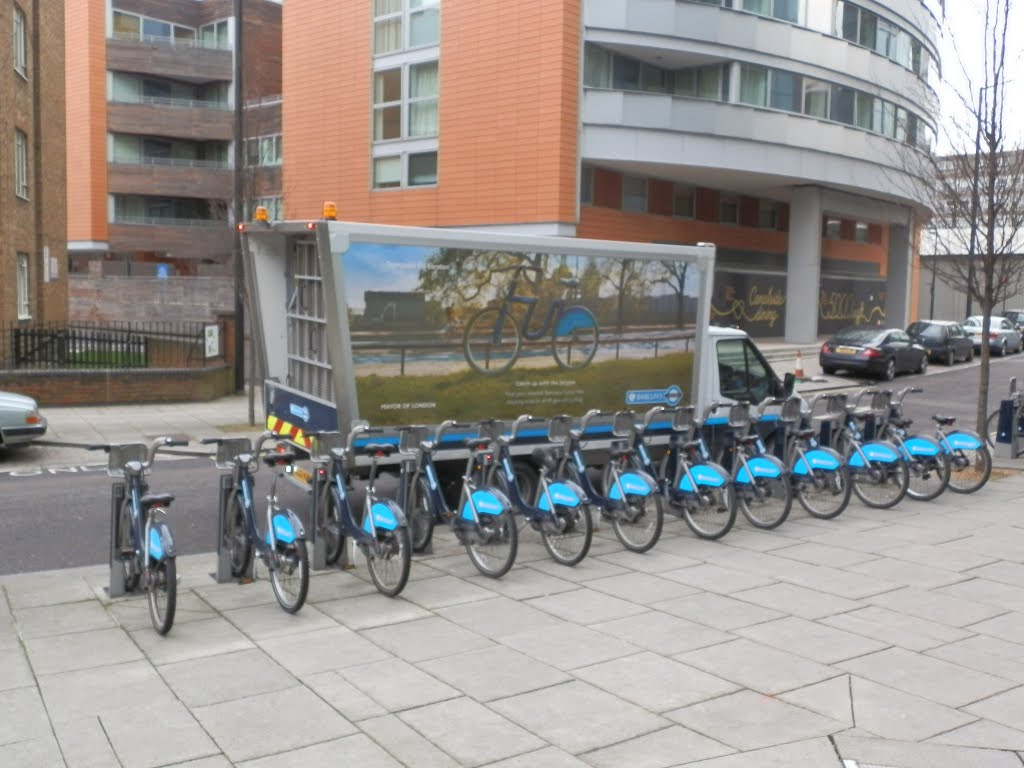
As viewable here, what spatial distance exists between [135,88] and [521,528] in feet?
170

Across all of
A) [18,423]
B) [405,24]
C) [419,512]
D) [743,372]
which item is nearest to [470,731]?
[419,512]

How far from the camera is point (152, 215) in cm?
5578

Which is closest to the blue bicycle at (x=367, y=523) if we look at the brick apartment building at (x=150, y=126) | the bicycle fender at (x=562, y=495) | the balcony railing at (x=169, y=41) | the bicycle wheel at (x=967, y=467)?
the bicycle fender at (x=562, y=495)

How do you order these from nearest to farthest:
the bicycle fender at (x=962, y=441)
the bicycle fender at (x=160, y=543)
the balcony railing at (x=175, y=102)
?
1. the bicycle fender at (x=160, y=543)
2. the bicycle fender at (x=962, y=441)
3. the balcony railing at (x=175, y=102)

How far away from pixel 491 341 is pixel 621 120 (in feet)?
78.5

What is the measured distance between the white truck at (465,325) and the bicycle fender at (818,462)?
1747 millimetres

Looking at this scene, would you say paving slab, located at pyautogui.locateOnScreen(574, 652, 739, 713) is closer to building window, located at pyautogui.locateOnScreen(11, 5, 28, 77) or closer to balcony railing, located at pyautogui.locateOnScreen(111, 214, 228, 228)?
building window, located at pyautogui.locateOnScreen(11, 5, 28, 77)

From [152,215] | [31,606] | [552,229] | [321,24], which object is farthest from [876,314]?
[31,606]

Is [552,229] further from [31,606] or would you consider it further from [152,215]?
[152,215]

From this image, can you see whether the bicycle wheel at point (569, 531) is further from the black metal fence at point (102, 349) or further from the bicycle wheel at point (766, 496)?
the black metal fence at point (102, 349)

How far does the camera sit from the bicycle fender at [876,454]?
11.0 m

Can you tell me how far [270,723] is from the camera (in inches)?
212

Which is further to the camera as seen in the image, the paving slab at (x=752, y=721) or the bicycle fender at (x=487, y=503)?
the bicycle fender at (x=487, y=503)

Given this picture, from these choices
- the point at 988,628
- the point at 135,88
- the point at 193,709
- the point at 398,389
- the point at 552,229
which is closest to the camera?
the point at 193,709
